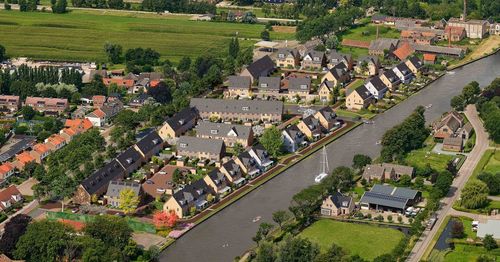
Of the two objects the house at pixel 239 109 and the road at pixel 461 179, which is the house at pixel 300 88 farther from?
the road at pixel 461 179

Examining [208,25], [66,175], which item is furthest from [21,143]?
[208,25]

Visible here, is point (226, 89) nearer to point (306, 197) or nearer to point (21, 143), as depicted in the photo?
point (21, 143)

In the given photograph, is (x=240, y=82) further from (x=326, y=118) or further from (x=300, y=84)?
(x=326, y=118)

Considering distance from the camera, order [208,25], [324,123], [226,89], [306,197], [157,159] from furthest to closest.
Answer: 1. [208,25]
2. [226,89]
3. [324,123]
4. [157,159]
5. [306,197]

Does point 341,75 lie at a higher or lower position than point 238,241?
higher

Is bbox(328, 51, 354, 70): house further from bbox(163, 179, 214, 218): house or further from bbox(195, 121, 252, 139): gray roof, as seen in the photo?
bbox(163, 179, 214, 218): house

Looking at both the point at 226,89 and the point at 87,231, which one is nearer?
the point at 87,231

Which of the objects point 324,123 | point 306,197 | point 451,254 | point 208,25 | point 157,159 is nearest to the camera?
point 451,254
